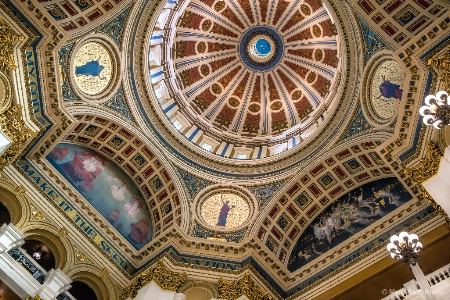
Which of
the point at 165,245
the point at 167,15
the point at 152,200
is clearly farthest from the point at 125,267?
the point at 167,15

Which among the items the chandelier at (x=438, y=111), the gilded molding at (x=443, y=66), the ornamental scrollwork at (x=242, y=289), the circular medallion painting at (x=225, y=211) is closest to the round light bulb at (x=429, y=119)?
the chandelier at (x=438, y=111)

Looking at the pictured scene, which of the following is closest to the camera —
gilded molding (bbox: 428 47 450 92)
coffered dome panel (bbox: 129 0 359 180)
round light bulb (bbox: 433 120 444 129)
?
round light bulb (bbox: 433 120 444 129)

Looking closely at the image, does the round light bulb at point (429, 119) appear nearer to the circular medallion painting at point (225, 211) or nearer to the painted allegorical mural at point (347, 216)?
the painted allegorical mural at point (347, 216)

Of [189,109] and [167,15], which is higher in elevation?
[167,15]

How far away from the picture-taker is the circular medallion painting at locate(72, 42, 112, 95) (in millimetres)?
17766

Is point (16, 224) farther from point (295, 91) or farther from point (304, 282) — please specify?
point (295, 91)

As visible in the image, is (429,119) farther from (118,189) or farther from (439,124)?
(118,189)

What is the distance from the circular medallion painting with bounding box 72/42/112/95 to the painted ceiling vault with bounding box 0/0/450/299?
0.05 m

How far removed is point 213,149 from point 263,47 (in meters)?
7.16

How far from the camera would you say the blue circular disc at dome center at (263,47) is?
26.0 m

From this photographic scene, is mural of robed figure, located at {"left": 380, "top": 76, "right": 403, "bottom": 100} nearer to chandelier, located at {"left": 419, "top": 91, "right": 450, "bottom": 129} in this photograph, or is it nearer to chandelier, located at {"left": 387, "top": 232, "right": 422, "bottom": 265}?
chandelier, located at {"left": 419, "top": 91, "right": 450, "bottom": 129}

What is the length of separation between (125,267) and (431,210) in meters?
10.8

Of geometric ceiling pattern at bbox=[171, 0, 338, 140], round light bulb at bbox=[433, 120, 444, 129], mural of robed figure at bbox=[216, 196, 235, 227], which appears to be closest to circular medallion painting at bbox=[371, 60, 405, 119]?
geometric ceiling pattern at bbox=[171, 0, 338, 140]

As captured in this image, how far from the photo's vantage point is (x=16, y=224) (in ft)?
49.8
